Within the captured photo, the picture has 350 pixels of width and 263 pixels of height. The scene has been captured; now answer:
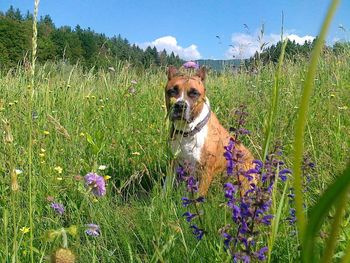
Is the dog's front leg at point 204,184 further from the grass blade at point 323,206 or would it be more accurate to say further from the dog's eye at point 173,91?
the grass blade at point 323,206

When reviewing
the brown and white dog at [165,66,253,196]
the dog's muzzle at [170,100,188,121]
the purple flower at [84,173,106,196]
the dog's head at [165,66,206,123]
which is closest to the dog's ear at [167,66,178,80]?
the dog's head at [165,66,206,123]

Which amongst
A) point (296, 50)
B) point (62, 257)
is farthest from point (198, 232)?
point (296, 50)

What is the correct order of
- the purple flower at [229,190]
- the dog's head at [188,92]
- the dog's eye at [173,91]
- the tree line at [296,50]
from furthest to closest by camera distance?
the tree line at [296,50] < the dog's eye at [173,91] < the dog's head at [188,92] < the purple flower at [229,190]

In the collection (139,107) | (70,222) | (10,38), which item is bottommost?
(70,222)

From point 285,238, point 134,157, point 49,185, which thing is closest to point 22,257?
point 49,185

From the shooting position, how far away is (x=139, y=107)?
13.2 feet

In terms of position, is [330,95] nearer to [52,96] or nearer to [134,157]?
[134,157]

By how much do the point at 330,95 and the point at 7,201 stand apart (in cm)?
235

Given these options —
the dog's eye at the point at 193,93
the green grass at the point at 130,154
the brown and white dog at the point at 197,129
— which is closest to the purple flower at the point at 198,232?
the green grass at the point at 130,154

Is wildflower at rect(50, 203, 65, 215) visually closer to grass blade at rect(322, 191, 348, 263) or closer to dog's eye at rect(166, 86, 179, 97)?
grass blade at rect(322, 191, 348, 263)

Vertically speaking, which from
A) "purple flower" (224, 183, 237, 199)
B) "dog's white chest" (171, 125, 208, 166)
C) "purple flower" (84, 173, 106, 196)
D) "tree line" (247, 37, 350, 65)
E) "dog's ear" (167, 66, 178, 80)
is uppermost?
"tree line" (247, 37, 350, 65)

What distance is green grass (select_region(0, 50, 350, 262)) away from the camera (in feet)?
4.50

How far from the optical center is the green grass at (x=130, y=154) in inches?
54.1

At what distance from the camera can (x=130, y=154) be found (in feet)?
10.6
